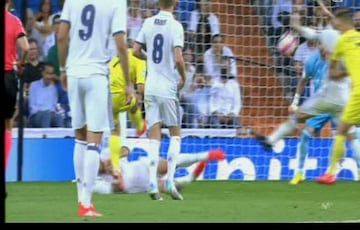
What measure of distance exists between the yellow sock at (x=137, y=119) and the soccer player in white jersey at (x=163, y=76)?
2472mm

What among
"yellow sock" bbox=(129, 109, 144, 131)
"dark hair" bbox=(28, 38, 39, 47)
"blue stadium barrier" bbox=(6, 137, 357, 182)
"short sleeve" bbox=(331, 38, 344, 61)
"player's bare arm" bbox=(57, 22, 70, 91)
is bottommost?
"blue stadium barrier" bbox=(6, 137, 357, 182)

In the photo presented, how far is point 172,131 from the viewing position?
11180 mm

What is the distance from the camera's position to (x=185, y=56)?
15633mm

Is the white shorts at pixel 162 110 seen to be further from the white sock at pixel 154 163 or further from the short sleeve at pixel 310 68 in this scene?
the short sleeve at pixel 310 68

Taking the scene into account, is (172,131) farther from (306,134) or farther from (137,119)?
(306,134)

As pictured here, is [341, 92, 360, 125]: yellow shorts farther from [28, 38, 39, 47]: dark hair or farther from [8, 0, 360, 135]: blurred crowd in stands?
[28, 38, 39, 47]: dark hair

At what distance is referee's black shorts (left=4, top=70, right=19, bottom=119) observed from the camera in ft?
32.1

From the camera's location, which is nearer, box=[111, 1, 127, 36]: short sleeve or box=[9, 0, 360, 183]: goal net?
box=[111, 1, 127, 36]: short sleeve

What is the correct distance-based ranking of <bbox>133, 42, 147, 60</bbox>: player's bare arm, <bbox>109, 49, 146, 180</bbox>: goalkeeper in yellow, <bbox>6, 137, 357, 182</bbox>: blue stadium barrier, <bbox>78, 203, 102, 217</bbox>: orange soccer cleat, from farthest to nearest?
<bbox>6, 137, 357, 182</bbox>: blue stadium barrier, <bbox>109, 49, 146, 180</bbox>: goalkeeper in yellow, <bbox>133, 42, 147, 60</bbox>: player's bare arm, <bbox>78, 203, 102, 217</bbox>: orange soccer cleat

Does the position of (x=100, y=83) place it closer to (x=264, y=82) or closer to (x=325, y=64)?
(x=325, y=64)

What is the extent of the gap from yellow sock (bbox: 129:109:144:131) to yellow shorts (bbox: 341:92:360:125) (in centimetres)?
275

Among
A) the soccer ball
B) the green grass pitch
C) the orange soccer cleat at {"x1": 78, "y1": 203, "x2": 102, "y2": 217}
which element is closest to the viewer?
the orange soccer cleat at {"x1": 78, "y1": 203, "x2": 102, "y2": 217}

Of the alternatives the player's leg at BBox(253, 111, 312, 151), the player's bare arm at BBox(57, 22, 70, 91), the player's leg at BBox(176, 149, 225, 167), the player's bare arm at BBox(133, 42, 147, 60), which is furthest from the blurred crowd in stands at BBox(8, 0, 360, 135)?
the player's bare arm at BBox(57, 22, 70, 91)

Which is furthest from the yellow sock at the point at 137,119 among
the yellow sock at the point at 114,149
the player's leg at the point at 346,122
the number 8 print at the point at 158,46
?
the number 8 print at the point at 158,46
